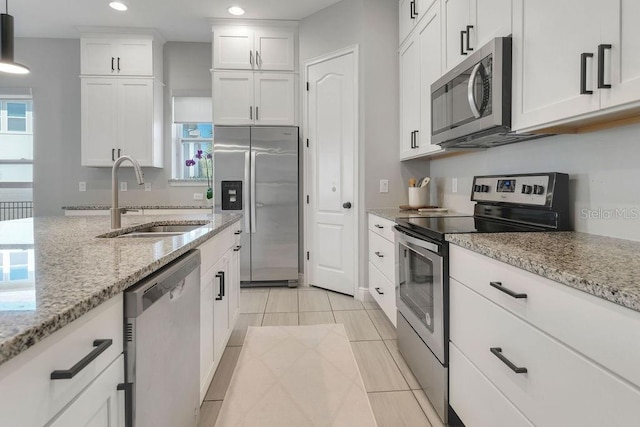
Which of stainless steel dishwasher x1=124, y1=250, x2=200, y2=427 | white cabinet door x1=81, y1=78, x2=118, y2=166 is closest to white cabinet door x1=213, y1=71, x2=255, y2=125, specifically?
white cabinet door x1=81, y1=78, x2=118, y2=166

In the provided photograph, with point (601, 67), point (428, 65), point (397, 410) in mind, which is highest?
point (428, 65)

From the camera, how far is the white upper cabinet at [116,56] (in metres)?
4.05

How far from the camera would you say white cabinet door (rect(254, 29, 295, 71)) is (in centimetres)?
391

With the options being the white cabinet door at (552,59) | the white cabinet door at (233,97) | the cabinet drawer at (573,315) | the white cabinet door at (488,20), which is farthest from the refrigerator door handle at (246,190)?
the cabinet drawer at (573,315)

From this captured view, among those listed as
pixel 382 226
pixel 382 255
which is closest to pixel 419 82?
pixel 382 226

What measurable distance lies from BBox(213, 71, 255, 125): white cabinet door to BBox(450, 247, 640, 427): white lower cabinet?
3.08m

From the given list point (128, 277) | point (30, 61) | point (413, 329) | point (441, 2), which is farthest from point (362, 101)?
point (30, 61)

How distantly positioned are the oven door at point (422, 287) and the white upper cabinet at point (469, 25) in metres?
1.07

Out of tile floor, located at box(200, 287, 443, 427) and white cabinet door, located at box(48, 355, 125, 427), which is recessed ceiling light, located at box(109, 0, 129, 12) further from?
white cabinet door, located at box(48, 355, 125, 427)

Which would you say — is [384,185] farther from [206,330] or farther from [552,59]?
[206,330]

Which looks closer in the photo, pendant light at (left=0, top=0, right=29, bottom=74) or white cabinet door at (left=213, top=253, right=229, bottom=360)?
white cabinet door at (left=213, top=253, right=229, bottom=360)

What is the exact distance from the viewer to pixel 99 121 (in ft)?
13.4

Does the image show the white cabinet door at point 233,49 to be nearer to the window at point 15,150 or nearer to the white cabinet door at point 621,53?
the window at point 15,150

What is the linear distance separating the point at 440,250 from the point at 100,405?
Result: 1337 millimetres
